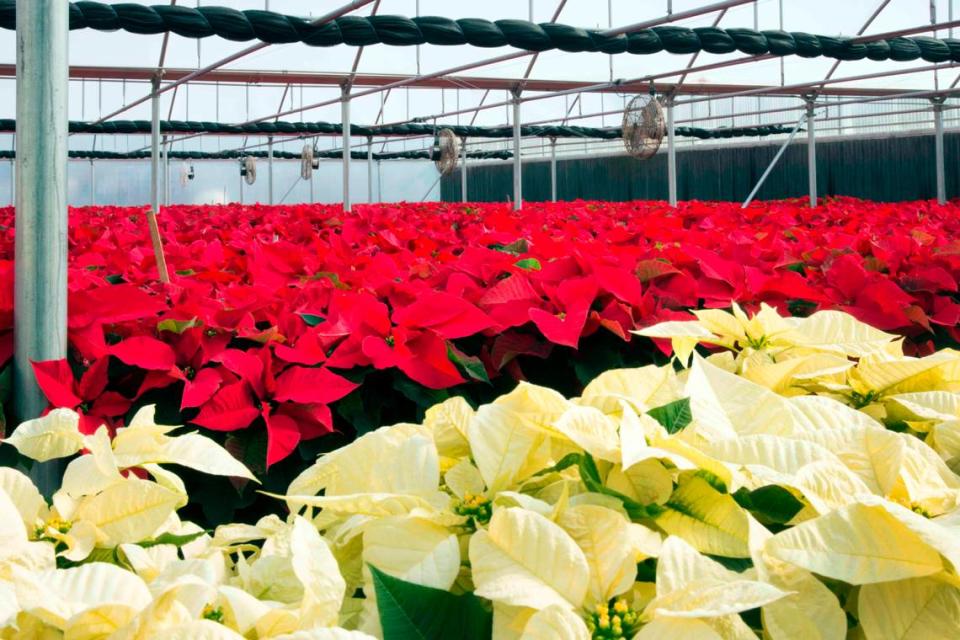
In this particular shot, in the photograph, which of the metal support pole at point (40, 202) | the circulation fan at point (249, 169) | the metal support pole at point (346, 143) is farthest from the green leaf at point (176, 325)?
the circulation fan at point (249, 169)

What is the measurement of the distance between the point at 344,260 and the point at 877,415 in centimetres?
153

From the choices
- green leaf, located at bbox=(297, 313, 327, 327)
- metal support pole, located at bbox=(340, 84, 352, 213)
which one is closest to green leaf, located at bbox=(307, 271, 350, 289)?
green leaf, located at bbox=(297, 313, 327, 327)

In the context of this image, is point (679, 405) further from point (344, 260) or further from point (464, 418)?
point (344, 260)

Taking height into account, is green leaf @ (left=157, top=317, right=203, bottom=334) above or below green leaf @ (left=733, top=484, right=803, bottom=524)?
above

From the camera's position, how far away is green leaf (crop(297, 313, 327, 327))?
5.06ft

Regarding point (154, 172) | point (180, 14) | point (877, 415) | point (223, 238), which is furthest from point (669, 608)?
point (154, 172)

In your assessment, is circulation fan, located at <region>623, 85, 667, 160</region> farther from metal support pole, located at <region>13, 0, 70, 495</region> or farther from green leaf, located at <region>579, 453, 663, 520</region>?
green leaf, located at <region>579, 453, 663, 520</region>

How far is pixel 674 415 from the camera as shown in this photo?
795 millimetres

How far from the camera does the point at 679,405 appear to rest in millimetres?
802

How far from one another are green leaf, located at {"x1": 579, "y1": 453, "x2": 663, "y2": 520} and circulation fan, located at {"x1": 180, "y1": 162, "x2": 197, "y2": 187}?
101 ft

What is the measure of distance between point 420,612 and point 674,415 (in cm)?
31

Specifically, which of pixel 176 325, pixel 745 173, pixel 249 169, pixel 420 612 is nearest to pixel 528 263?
pixel 176 325

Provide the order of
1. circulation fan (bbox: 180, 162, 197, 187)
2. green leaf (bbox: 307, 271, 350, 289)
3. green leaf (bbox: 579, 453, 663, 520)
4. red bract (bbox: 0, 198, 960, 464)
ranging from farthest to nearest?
1. circulation fan (bbox: 180, 162, 197, 187)
2. green leaf (bbox: 307, 271, 350, 289)
3. red bract (bbox: 0, 198, 960, 464)
4. green leaf (bbox: 579, 453, 663, 520)

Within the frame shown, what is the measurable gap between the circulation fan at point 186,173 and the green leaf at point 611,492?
30932 millimetres
